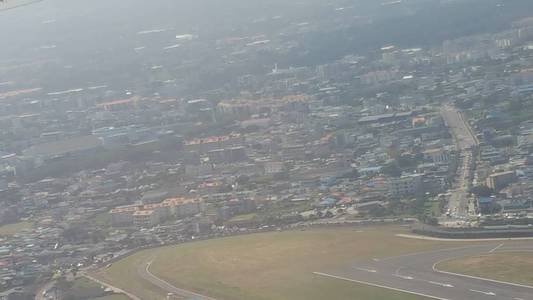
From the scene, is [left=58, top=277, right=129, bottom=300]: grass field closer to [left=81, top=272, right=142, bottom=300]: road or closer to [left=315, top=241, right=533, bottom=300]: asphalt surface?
[left=81, top=272, right=142, bottom=300]: road

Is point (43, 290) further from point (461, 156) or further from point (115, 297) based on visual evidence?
point (461, 156)

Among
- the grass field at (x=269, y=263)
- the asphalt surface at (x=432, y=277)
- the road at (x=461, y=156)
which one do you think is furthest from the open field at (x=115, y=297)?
the road at (x=461, y=156)

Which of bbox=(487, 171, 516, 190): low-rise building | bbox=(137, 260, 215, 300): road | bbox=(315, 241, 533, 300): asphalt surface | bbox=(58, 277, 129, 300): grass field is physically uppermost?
bbox=(487, 171, 516, 190): low-rise building

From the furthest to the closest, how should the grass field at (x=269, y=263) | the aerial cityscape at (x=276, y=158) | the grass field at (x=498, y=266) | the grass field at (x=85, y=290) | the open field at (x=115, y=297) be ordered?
the aerial cityscape at (x=276, y=158), the grass field at (x=85, y=290), the open field at (x=115, y=297), the grass field at (x=269, y=263), the grass field at (x=498, y=266)

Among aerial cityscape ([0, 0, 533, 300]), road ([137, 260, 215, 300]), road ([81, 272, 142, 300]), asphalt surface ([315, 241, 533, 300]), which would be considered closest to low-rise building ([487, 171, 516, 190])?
aerial cityscape ([0, 0, 533, 300])

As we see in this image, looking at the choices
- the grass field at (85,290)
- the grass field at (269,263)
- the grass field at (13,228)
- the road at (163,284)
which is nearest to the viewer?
the grass field at (269,263)

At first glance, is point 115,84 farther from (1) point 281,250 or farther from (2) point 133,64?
(1) point 281,250

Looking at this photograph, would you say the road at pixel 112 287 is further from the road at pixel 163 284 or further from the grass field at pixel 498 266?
the grass field at pixel 498 266
